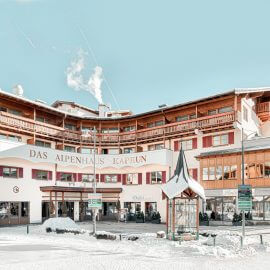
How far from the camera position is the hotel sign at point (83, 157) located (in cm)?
3644

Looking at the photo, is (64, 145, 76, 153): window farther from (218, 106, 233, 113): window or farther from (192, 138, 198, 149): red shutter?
(218, 106, 233, 113): window

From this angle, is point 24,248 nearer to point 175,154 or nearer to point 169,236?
point 169,236

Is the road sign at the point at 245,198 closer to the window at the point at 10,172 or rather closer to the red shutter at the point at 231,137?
the red shutter at the point at 231,137

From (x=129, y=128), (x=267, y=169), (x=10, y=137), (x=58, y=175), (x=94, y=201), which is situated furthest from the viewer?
(x=129, y=128)

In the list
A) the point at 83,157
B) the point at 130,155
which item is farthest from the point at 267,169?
the point at 83,157

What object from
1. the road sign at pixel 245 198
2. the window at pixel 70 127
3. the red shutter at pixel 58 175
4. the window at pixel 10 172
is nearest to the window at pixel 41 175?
the red shutter at pixel 58 175

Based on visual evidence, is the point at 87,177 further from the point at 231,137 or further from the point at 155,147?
the point at 231,137

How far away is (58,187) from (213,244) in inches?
878

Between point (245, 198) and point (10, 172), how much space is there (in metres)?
23.8

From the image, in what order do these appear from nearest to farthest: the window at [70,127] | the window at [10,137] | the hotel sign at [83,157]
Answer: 1. the hotel sign at [83,157]
2. the window at [10,137]
3. the window at [70,127]

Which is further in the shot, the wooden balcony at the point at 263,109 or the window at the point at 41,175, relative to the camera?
the wooden balcony at the point at 263,109

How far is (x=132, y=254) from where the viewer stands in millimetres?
18438

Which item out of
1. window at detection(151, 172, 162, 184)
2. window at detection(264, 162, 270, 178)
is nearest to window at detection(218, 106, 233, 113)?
window at detection(264, 162, 270, 178)

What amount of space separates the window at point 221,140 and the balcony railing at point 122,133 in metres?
1.38
